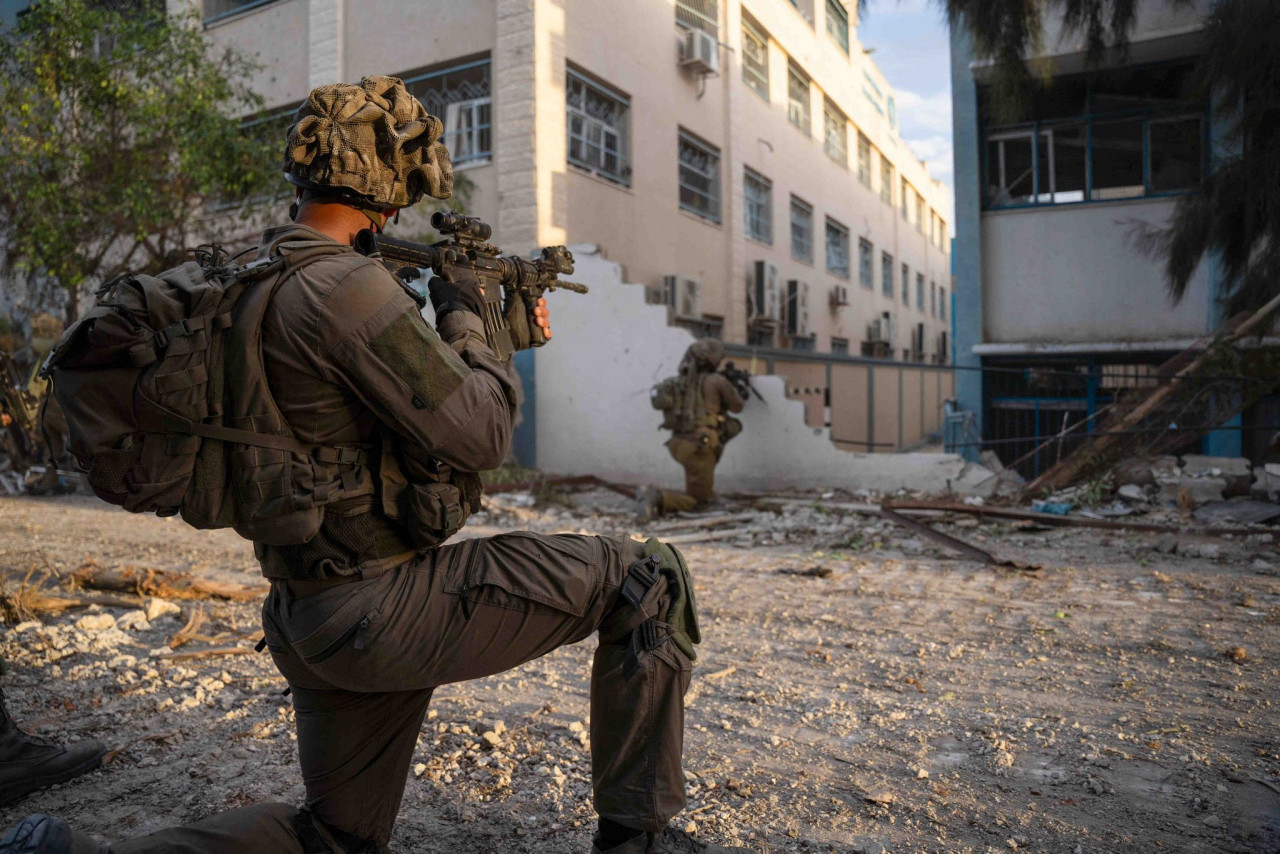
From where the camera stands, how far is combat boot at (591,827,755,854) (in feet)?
6.12

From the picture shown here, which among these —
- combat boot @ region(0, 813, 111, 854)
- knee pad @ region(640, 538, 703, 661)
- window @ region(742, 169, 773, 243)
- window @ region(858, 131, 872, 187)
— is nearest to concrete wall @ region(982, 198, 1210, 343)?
window @ region(742, 169, 773, 243)

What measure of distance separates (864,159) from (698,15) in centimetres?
1072

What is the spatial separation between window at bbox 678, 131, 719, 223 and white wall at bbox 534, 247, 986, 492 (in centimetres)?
449

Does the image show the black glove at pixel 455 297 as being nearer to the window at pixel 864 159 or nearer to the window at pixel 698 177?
the window at pixel 698 177

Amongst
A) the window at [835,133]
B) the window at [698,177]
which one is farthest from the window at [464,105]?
the window at [835,133]

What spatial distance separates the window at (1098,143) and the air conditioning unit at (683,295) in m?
4.51

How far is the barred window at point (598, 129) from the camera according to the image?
39.3 feet

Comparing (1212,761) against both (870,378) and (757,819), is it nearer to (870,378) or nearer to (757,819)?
(757,819)

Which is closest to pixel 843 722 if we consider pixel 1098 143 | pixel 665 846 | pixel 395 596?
pixel 665 846

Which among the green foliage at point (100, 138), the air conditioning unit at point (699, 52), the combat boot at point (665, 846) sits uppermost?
the air conditioning unit at point (699, 52)

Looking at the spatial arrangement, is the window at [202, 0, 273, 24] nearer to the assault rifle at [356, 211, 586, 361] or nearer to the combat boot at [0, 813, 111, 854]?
the assault rifle at [356, 211, 586, 361]

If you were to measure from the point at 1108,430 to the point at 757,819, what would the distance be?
7737mm

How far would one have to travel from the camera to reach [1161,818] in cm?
237

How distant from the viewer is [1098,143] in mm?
11938
